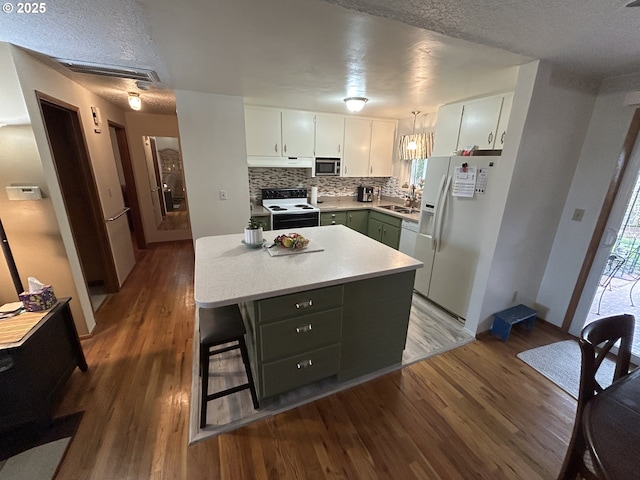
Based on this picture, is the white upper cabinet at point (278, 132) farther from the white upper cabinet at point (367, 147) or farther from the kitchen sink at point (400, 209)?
the kitchen sink at point (400, 209)

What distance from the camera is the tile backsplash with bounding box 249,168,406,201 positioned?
161 inches

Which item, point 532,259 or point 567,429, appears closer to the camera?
point 567,429

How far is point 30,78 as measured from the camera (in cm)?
184

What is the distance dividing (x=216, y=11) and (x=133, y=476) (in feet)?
7.84

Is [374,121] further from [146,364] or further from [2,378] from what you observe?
[2,378]

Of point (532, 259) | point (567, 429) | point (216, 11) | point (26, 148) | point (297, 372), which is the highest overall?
point (216, 11)

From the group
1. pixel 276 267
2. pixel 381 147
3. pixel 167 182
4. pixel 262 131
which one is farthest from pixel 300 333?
pixel 167 182

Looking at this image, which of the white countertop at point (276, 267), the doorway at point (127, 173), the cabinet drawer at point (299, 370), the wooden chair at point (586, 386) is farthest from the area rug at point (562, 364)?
the doorway at point (127, 173)

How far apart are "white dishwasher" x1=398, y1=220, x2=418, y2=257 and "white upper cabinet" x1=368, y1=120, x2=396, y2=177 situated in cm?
135

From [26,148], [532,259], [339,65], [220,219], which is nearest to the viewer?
[26,148]

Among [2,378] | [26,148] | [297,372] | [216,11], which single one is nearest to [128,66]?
[26,148]

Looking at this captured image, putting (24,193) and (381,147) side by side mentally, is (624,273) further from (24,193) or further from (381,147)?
(24,193)

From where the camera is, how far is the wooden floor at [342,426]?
1.39 metres

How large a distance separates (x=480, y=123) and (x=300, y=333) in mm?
2688
